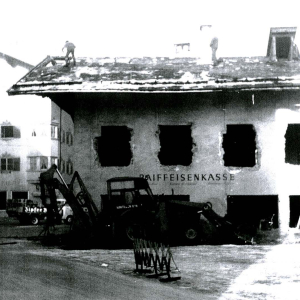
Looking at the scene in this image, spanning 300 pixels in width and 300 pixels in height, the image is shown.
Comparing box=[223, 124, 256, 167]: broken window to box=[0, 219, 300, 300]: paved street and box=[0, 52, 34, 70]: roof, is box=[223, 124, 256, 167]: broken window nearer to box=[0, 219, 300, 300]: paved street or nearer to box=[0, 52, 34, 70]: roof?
box=[0, 219, 300, 300]: paved street

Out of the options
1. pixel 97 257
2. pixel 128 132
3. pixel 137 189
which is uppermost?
pixel 128 132

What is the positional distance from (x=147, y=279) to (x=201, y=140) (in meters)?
11.3

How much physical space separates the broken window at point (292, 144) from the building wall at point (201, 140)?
475mm

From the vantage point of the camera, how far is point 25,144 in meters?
55.9

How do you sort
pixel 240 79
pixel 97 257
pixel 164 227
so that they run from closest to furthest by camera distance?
pixel 97 257, pixel 164 227, pixel 240 79

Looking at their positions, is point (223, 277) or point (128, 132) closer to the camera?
point (223, 277)

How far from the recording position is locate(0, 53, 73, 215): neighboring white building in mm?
55688

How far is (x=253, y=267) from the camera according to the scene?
12617 mm

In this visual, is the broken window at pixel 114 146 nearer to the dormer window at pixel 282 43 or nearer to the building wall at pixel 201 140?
the building wall at pixel 201 140

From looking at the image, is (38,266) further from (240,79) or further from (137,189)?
(240,79)

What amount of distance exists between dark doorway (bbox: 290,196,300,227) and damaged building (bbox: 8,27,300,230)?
36 mm

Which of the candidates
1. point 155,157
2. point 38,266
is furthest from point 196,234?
point 38,266

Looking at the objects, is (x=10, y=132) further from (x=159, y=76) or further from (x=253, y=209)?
(x=253, y=209)

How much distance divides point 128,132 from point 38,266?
9851 mm
